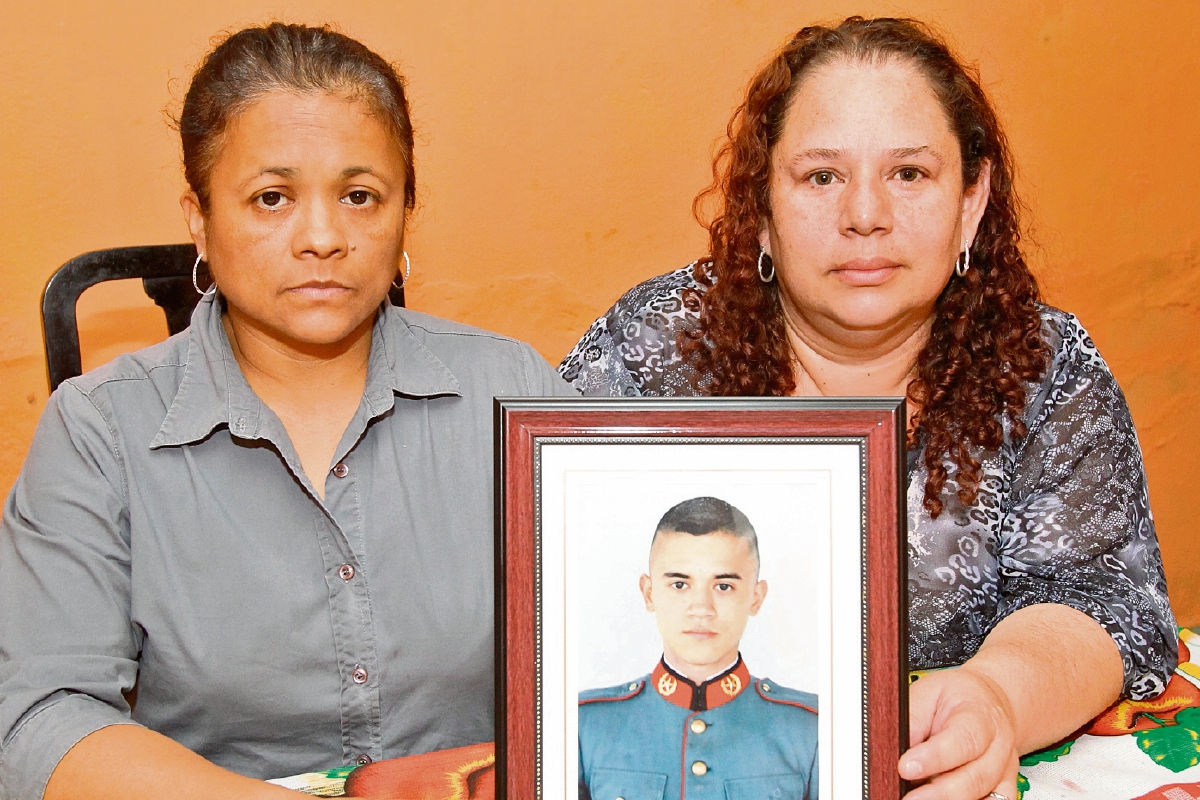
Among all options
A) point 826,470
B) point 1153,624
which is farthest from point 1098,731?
point 826,470

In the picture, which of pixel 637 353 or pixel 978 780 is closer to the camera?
pixel 978 780

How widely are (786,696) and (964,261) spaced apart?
1.06m

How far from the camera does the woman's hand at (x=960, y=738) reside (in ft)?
3.81

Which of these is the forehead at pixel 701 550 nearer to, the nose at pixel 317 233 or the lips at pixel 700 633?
the lips at pixel 700 633

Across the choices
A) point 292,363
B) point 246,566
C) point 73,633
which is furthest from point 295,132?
point 73,633

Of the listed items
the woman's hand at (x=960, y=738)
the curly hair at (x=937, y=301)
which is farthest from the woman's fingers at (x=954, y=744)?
the curly hair at (x=937, y=301)

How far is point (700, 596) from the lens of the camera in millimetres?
1165

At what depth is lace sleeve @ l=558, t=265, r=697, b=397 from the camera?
1.99 meters

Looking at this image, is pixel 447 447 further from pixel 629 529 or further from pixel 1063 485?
pixel 1063 485

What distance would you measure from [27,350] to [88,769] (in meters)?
1.82

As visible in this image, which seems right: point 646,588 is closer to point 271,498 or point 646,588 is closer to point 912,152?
point 271,498

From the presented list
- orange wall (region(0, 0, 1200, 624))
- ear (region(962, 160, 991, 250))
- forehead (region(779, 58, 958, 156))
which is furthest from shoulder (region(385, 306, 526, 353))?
orange wall (region(0, 0, 1200, 624))

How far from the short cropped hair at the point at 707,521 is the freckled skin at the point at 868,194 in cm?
70

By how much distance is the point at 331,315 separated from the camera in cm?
147
